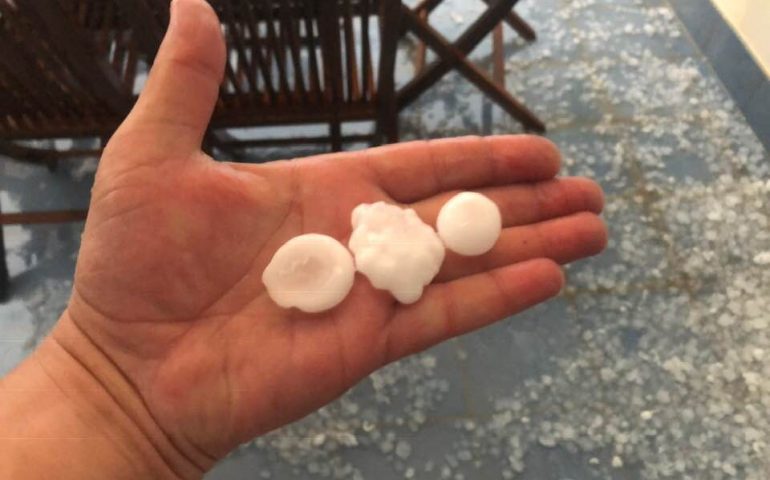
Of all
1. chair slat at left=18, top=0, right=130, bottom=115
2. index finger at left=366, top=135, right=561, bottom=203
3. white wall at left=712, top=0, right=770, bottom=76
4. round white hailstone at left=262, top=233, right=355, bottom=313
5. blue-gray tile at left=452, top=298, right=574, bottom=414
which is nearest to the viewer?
round white hailstone at left=262, top=233, right=355, bottom=313

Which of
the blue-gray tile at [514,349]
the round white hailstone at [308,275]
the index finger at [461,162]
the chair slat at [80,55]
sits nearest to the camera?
the round white hailstone at [308,275]

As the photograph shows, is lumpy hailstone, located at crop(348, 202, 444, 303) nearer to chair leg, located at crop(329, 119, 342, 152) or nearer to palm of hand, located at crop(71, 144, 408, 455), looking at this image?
palm of hand, located at crop(71, 144, 408, 455)

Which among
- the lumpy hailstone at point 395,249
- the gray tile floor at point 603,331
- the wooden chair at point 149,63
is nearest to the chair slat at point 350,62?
the wooden chair at point 149,63

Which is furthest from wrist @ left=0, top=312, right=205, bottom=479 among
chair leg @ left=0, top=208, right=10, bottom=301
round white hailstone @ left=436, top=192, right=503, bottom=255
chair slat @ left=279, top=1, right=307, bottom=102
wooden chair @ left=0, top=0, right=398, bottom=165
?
chair leg @ left=0, top=208, right=10, bottom=301

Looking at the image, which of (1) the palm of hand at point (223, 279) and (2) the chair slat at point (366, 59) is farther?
(2) the chair slat at point (366, 59)

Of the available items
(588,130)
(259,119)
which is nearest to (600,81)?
(588,130)

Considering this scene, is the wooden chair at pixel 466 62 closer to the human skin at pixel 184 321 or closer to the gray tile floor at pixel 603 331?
the gray tile floor at pixel 603 331

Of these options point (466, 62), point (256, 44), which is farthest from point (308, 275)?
point (466, 62)

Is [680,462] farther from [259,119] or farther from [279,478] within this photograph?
[259,119]
